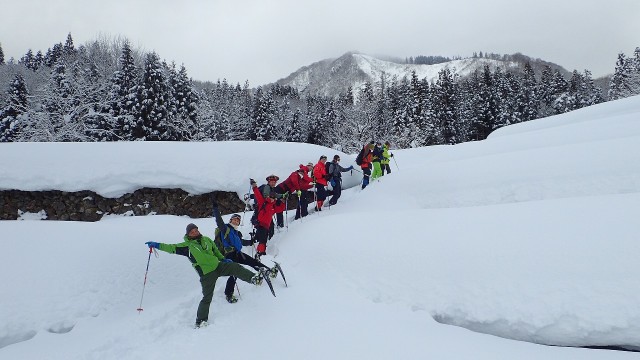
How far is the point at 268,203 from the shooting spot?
30.0 ft

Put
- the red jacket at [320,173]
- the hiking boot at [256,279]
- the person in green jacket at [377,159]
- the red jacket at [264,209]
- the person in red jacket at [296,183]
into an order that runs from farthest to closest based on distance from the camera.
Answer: the person in green jacket at [377,159] → the red jacket at [320,173] → the person in red jacket at [296,183] → the red jacket at [264,209] → the hiking boot at [256,279]

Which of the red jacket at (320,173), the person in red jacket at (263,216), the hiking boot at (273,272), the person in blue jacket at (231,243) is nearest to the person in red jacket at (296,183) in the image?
the red jacket at (320,173)

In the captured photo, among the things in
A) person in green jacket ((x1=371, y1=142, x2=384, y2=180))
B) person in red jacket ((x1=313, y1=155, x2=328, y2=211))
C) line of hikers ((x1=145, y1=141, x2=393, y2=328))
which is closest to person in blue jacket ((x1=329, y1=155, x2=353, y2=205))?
line of hikers ((x1=145, y1=141, x2=393, y2=328))

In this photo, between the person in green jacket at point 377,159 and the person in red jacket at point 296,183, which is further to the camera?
the person in green jacket at point 377,159

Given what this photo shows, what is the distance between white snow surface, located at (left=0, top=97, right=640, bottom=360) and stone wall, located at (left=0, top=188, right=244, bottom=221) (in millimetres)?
6135

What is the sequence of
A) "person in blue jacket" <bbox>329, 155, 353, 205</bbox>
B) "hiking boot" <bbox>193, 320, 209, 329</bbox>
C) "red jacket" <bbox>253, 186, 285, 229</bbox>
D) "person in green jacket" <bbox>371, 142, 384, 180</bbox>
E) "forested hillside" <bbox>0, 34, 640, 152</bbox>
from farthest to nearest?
"forested hillside" <bbox>0, 34, 640, 152</bbox>, "person in green jacket" <bbox>371, 142, 384, 180</bbox>, "person in blue jacket" <bbox>329, 155, 353, 205</bbox>, "red jacket" <bbox>253, 186, 285, 229</bbox>, "hiking boot" <bbox>193, 320, 209, 329</bbox>

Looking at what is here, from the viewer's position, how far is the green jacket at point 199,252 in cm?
567

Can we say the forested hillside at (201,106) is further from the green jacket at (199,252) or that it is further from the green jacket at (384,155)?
the green jacket at (199,252)

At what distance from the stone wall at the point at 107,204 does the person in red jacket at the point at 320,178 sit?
431 centimetres

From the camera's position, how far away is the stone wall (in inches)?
567

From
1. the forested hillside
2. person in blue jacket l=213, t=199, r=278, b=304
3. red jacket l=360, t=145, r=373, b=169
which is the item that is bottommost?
person in blue jacket l=213, t=199, r=278, b=304

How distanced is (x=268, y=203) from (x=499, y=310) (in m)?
5.83

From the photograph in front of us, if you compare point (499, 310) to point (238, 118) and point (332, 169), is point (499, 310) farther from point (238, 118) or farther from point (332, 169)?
point (238, 118)

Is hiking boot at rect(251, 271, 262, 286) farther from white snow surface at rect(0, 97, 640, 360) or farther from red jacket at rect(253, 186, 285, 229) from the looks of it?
red jacket at rect(253, 186, 285, 229)
